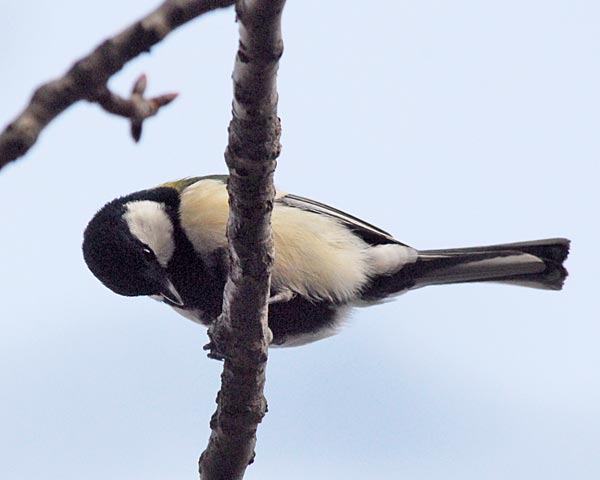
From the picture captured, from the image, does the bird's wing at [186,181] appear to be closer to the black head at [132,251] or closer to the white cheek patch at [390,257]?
the black head at [132,251]

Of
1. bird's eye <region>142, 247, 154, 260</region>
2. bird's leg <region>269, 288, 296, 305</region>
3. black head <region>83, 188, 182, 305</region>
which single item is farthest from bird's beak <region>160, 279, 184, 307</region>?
bird's leg <region>269, 288, 296, 305</region>

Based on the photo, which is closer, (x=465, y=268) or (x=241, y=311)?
(x=241, y=311)

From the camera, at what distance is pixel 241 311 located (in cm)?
269

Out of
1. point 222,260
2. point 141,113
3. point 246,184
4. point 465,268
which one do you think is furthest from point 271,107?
point 465,268

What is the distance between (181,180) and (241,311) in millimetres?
1939

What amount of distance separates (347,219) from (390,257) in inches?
Result: 10.8

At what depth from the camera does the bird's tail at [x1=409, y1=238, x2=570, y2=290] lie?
421 centimetres

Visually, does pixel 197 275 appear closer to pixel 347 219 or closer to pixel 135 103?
pixel 347 219

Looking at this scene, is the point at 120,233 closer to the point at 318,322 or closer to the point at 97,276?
the point at 97,276

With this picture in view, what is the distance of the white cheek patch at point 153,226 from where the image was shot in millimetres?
3889

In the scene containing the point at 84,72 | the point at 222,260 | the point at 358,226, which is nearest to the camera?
the point at 84,72

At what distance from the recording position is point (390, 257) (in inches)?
161

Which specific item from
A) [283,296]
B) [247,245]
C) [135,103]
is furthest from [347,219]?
[135,103]

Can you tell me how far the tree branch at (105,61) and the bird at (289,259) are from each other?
2574 mm
